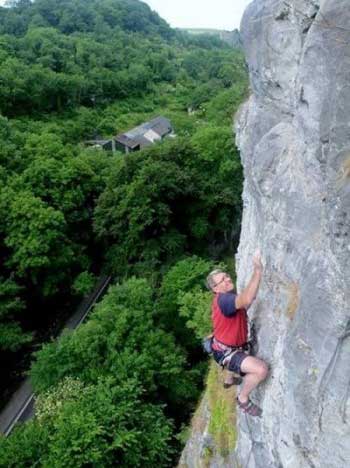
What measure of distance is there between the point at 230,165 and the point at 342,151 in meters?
23.2

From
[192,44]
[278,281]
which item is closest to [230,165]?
[278,281]

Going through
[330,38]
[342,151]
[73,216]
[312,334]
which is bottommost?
[73,216]

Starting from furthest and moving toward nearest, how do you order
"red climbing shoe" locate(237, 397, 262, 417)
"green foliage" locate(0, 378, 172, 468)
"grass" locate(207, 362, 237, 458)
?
1. "green foliage" locate(0, 378, 172, 468)
2. "grass" locate(207, 362, 237, 458)
3. "red climbing shoe" locate(237, 397, 262, 417)

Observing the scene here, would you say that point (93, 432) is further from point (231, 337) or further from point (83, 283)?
point (83, 283)

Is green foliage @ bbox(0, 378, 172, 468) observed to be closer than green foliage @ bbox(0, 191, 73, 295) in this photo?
Yes

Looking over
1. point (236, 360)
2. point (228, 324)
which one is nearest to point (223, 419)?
point (236, 360)

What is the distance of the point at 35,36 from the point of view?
217 feet

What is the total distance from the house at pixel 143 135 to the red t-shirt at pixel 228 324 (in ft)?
140

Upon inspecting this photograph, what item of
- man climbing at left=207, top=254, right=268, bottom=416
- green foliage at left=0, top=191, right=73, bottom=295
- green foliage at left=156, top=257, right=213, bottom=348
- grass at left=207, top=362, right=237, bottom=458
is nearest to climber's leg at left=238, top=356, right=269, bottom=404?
man climbing at left=207, top=254, right=268, bottom=416

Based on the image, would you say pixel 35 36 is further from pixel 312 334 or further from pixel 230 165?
pixel 312 334

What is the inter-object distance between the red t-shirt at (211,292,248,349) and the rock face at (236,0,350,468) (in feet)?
1.84

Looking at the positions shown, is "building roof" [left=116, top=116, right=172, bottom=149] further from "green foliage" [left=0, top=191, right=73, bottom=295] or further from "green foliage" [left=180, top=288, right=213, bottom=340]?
"green foliage" [left=180, top=288, right=213, bottom=340]

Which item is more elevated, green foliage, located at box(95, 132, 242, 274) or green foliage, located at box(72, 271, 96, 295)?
green foliage, located at box(95, 132, 242, 274)

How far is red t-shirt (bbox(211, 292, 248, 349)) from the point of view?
794 centimetres
